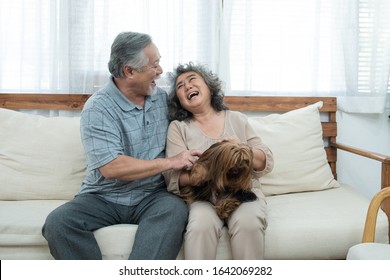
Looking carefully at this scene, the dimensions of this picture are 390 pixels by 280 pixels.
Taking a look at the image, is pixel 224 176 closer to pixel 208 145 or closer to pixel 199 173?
pixel 199 173

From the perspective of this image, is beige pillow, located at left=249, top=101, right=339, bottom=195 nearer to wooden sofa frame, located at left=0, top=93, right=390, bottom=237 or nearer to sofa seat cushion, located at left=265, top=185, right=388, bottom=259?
wooden sofa frame, located at left=0, top=93, right=390, bottom=237

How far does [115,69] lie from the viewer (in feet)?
6.12

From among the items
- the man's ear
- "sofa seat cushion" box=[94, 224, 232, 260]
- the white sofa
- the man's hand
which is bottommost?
"sofa seat cushion" box=[94, 224, 232, 260]

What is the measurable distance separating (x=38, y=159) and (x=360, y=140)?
5.88 feet

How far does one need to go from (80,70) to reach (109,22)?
31cm

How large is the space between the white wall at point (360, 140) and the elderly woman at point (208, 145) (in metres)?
0.91

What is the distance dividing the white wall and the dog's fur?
3.58ft

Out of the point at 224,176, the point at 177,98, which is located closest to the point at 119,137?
the point at 177,98

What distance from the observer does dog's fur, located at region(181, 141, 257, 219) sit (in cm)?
165

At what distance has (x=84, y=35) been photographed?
2436 millimetres

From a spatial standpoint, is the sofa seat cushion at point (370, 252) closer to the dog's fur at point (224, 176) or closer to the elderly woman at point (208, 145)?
the elderly woman at point (208, 145)

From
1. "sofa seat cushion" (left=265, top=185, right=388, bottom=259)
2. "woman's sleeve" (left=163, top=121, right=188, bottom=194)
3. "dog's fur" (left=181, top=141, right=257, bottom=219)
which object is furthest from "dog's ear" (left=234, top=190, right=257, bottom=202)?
"woman's sleeve" (left=163, top=121, right=188, bottom=194)

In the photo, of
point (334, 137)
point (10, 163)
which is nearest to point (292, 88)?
point (334, 137)
